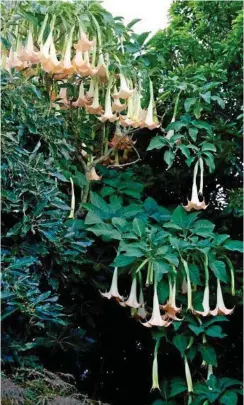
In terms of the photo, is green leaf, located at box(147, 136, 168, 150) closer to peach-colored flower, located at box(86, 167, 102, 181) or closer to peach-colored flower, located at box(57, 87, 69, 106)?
peach-colored flower, located at box(86, 167, 102, 181)

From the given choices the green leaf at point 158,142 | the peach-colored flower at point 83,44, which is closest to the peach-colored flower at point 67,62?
the peach-colored flower at point 83,44

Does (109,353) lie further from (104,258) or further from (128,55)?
(128,55)

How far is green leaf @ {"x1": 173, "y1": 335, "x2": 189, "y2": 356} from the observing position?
297cm

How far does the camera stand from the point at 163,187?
4.02m

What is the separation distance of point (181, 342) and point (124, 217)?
71 centimetres

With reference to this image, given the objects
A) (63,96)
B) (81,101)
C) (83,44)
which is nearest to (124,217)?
(81,101)

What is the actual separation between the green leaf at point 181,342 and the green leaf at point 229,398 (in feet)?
1.00

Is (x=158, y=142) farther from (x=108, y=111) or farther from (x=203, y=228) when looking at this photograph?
(x=203, y=228)

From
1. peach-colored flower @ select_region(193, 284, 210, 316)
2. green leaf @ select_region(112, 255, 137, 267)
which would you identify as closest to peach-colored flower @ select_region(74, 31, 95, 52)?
green leaf @ select_region(112, 255, 137, 267)

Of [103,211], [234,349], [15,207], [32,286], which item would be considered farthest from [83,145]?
[234,349]

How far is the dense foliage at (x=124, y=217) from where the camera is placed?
251 cm

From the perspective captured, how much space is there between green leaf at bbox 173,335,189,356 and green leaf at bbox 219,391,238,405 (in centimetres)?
30

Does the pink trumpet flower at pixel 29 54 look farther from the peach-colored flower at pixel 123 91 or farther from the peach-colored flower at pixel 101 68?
the peach-colored flower at pixel 123 91

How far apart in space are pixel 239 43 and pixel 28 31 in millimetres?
1402
